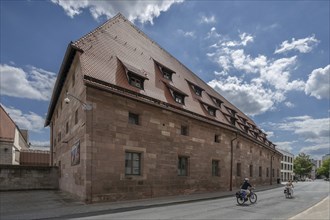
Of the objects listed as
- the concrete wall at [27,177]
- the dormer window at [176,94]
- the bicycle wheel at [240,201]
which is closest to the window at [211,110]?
the dormer window at [176,94]

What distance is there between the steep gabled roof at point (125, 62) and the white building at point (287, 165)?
269 feet

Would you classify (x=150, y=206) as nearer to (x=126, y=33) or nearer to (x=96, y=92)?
(x=96, y=92)

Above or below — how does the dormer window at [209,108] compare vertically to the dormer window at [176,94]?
below

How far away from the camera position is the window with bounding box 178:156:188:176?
70.4ft

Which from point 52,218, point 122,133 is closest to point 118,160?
point 122,133

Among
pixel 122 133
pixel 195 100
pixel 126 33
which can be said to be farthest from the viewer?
pixel 195 100

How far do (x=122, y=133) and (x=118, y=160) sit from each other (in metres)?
1.54

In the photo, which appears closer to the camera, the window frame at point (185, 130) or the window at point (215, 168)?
the window frame at point (185, 130)

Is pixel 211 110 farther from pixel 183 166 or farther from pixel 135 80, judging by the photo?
Result: pixel 135 80

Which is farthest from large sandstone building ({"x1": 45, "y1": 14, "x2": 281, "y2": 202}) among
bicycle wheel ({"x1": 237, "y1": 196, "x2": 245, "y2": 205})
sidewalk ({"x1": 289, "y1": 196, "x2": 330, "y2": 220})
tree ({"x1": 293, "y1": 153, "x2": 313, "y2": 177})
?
tree ({"x1": 293, "y1": 153, "x2": 313, "y2": 177})

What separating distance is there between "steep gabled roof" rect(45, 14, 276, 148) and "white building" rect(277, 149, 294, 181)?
8199 cm

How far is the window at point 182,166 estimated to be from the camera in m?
21.5

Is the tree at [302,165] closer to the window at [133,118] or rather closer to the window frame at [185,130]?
the window frame at [185,130]

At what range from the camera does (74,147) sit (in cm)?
1792
